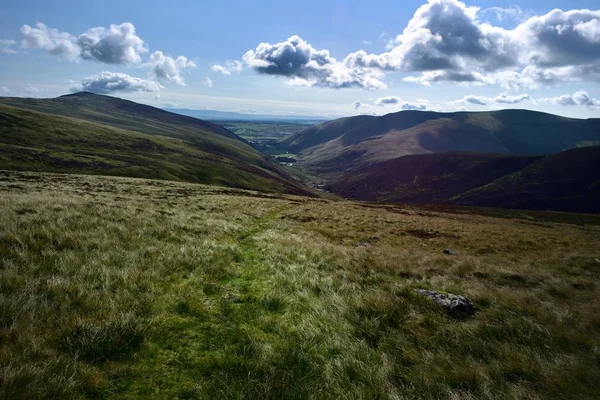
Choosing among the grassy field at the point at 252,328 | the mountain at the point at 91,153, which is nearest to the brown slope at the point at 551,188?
the mountain at the point at 91,153

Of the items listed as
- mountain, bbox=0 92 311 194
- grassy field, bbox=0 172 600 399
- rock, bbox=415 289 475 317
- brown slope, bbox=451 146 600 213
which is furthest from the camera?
brown slope, bbox=451 146 600 213

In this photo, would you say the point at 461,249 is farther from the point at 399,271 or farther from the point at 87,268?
the point at 87,268

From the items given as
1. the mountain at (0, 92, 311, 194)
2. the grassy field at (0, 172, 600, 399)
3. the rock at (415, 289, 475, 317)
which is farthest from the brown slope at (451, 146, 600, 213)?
the grassy field at (0, 172, 600, 399)

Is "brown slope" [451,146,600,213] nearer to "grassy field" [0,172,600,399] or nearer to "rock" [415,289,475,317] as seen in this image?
"rock" [415,289,475,317]

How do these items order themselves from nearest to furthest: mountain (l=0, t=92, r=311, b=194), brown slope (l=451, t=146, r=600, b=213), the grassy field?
the grassy field, mountain (l=0, t=92, r=311, b=194), brown slope (l=451, t=146, r=600, b=213)

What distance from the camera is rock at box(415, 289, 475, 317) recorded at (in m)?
7.96

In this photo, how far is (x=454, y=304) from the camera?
8.13m

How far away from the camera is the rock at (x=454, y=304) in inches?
313

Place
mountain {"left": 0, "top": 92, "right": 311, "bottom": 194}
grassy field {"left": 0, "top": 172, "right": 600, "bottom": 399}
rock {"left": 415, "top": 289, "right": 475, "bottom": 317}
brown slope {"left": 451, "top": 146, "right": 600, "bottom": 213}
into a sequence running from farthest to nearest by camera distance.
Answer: brown slope {"left": 451, "top": 146, "right": 600, "bottom": 213} → mountain {"left": 0, "top": 92, "right": 311, "bottom": 194} → rock {"left": 415, "top": 289, "right": 475, "bottom": 317} → grassy field {"left": 0, "top": 172, "right": 600, "bottom": 399}

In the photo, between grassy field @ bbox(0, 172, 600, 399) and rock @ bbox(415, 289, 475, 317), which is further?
rock @ bbox(415, 289, 475, 317)

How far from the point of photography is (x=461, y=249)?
23.0 meters

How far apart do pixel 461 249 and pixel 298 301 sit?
1918 cm

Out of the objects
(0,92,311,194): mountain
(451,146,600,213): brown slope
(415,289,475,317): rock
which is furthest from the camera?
(451,146,600,213): brown slope

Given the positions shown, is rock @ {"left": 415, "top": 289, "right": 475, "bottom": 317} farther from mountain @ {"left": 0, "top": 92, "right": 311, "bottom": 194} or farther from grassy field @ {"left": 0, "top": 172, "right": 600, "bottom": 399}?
mountain @ {"left": 0, "top": 92, "right": 311, "bottom": 194}
